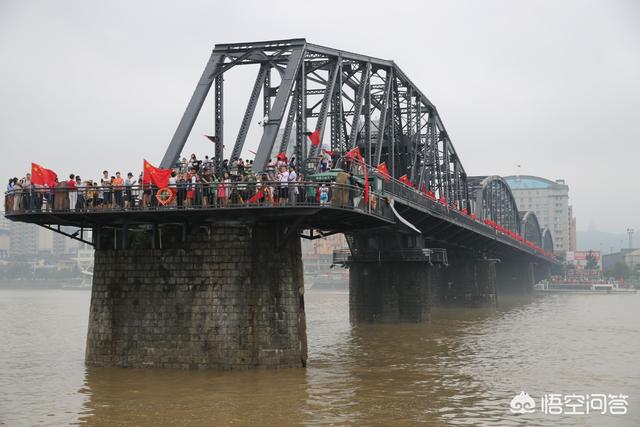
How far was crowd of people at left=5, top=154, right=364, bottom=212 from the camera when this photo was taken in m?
31.8

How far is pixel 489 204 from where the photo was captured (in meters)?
122

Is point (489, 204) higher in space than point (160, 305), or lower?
higher

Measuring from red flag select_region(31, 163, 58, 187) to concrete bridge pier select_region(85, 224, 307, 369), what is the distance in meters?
3.97

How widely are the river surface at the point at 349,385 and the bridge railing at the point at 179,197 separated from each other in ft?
24.2

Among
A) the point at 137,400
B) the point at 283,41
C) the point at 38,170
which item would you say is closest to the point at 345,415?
the point at 137,400

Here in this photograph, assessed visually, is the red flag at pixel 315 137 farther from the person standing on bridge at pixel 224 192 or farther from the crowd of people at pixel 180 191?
the person standing on bridge at pixel 224 192

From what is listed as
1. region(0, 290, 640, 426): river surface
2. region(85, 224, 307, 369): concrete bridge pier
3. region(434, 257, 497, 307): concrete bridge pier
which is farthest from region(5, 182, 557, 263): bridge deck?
region(434, 257, 497, 307): concrete bridge pier

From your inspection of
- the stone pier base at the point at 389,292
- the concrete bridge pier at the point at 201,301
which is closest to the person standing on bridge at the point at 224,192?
the concrete bridge pier at the point at 201,301

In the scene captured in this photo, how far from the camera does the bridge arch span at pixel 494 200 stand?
370ft

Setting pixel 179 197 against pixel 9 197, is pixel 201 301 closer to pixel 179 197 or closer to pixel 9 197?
pixel 179 197

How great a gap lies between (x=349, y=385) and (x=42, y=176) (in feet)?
54.7

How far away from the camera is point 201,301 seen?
32.9 metres

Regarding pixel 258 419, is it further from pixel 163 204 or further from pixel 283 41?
pixel 283 41

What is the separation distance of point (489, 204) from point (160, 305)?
95.7 m
